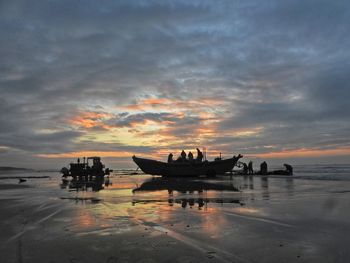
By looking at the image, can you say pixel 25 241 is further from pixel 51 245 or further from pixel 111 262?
pixel 111 262

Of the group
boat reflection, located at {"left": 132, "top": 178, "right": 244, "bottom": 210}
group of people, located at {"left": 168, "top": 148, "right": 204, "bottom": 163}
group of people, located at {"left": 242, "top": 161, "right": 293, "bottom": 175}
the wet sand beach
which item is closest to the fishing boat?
group of people, located at {"left": 168, "top": 148, "right": 204, "bottom": 163}

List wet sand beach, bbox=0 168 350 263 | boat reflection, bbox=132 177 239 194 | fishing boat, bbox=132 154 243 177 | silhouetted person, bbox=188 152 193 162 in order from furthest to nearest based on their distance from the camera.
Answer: silhouetted person, bbox=188 152 193 162, fishing boat, bbox=132 154 243 177, boat reflection, bbox=132 177 239 194, wet sand beach, bbox=0 168 350 263

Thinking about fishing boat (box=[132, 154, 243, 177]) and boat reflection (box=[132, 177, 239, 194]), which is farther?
fishing boat (box=[132, 154, 243, 177])

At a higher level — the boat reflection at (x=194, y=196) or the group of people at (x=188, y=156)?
the group of people at (x=188, y=156)

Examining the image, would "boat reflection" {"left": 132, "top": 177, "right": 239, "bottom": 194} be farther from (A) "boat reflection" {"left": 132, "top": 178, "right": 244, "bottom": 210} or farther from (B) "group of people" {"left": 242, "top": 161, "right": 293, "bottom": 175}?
(B) "group of people" {"left": 242, "top": 161, "right": 293, "bottom": 175}

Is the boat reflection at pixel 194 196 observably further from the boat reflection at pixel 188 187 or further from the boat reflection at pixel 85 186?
the boat reflection at pixel 85 186

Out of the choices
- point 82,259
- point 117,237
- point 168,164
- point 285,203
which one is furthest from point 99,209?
→ point 168,164

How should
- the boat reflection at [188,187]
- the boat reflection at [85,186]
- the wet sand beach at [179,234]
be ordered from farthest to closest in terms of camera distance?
the boat reflection at [85,186], the boat reflection at [188,187], the wet sand beach at [179,234]

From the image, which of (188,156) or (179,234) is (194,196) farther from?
(188,156)

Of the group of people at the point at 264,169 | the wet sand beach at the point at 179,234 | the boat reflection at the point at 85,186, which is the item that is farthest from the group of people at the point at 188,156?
the wet sand beach at the point at 179,234

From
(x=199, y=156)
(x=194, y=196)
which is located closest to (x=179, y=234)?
(x=194, y=196)

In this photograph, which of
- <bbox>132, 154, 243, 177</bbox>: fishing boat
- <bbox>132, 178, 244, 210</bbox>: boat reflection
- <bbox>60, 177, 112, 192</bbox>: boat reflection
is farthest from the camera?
<bbox>132, 154, 243, 177</bbox>: fishing boat

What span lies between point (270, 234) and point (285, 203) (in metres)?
7.23

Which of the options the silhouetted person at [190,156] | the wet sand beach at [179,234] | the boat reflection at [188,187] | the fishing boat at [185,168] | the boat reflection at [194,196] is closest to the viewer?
the wet sand beach at [179,234]
